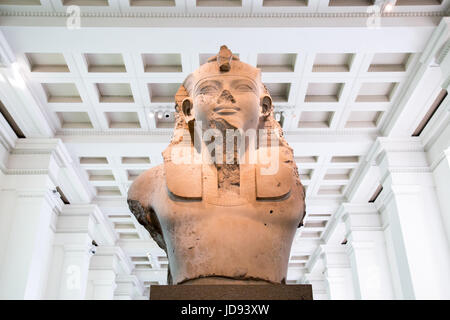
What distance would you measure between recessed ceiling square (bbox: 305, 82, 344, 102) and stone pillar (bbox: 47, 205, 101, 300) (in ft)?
23.0

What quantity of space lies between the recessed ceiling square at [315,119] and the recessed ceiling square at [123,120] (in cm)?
381

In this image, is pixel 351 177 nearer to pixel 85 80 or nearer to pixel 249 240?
pixel 85 80

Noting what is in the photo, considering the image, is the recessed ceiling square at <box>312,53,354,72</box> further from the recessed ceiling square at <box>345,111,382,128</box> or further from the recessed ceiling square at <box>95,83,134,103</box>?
the recessed ceiling square at <box>95,83,134,103</box>

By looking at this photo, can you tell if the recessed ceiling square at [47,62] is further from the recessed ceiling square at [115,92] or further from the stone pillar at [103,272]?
the stone pillar at [103,272]

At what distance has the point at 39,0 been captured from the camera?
6.79 metres

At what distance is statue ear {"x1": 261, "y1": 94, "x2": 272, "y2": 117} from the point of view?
10.9ft

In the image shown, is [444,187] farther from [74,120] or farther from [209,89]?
[74,120]

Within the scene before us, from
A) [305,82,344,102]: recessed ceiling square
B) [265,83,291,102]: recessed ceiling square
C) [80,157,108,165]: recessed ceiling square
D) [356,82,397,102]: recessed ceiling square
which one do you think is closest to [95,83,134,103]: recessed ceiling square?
[80,157,108,165]: recessed ceiling square

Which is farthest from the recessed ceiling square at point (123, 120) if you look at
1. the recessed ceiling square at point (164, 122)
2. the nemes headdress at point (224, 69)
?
the nemes headdress at point (224, 69)

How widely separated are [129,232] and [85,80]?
8191 millimetres

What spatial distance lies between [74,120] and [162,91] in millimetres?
2336

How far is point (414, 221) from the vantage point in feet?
29.9

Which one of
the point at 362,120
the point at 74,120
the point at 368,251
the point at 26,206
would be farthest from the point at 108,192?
the point at 368,251
